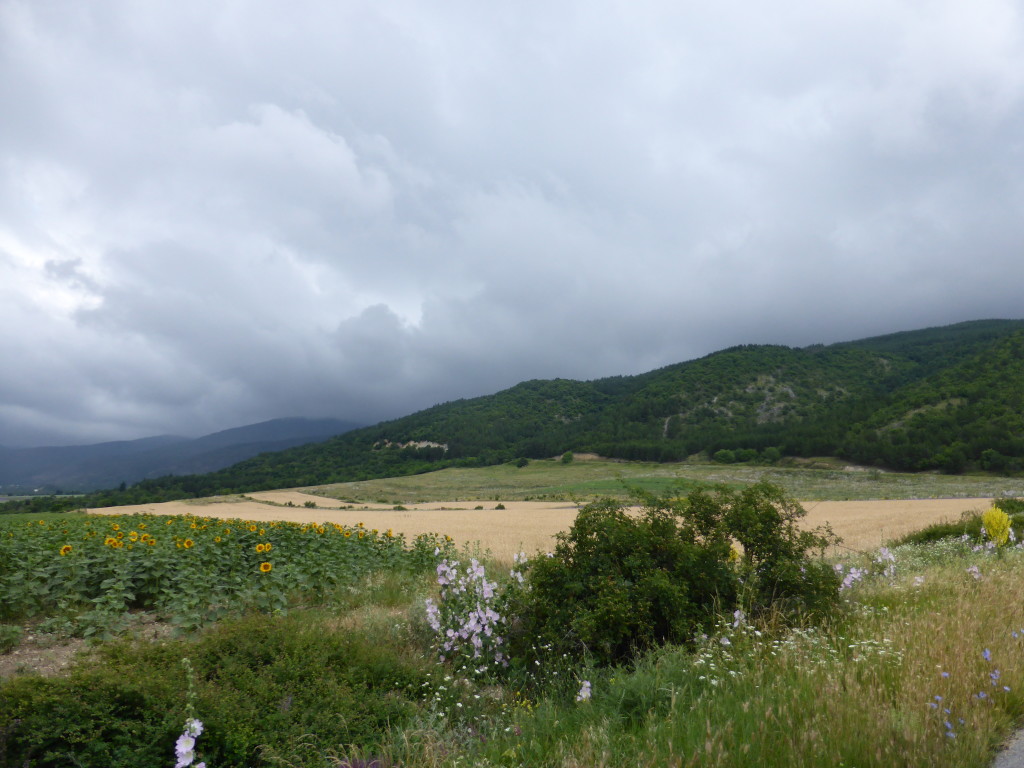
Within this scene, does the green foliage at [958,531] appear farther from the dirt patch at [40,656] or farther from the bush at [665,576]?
the dirt patch at [40,656]

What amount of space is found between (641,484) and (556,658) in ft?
160

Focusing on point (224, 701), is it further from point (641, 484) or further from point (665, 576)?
point (641, 484)

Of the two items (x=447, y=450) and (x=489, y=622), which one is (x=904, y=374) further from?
(x=489, y=622)

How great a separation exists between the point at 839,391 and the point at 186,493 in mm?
120149

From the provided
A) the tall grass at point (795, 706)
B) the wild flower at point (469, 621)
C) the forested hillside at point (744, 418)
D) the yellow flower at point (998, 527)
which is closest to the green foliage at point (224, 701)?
the tall grass at point (795, 706)

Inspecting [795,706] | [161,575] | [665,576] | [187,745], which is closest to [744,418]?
[665,576]

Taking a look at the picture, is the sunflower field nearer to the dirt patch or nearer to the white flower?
the dirt patch

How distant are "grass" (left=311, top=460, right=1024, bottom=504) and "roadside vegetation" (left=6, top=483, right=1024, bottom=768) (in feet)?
101

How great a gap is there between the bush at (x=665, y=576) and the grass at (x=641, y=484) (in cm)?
3072

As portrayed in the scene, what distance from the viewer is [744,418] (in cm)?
11250

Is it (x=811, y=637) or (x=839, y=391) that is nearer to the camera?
(x=811, y=637)

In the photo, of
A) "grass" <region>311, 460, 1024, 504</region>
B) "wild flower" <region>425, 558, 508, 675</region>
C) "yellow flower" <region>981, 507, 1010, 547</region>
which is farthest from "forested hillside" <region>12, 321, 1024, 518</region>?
"wild flower" <region>425, 558, 508, 675</region>

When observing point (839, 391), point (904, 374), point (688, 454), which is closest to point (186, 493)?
point (688, 454)

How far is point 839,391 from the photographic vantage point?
116 metres
